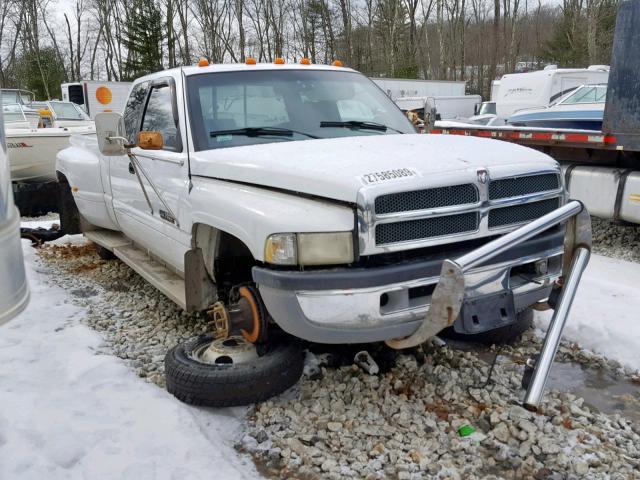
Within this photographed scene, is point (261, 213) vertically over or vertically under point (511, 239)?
over

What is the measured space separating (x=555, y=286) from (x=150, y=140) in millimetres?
2664

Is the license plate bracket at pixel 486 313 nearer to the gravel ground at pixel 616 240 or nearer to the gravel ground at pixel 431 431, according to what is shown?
the gravel ground at pixel 431 431

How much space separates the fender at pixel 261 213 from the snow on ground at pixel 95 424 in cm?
100

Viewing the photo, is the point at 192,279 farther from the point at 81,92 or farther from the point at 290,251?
the point at 81,92

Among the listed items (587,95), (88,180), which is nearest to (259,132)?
(88,180)

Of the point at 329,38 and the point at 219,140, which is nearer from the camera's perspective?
the point at 219,140

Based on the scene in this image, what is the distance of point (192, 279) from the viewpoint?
3852mm

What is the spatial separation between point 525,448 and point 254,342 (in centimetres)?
155

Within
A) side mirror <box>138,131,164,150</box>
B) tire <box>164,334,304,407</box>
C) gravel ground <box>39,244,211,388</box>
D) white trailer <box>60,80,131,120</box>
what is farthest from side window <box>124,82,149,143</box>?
white trailer <box>60,80,131,120</box>

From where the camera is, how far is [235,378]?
3.33 meters

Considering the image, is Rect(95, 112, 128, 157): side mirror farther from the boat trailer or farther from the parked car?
the boat trailer

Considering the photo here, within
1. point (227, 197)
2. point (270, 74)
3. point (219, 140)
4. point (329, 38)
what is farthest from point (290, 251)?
point (329, 38)

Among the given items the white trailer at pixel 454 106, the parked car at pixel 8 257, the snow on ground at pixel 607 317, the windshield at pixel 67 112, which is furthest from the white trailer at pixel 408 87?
the parked car at pixel 8 257

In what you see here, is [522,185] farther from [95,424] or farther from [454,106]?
[454,106]
